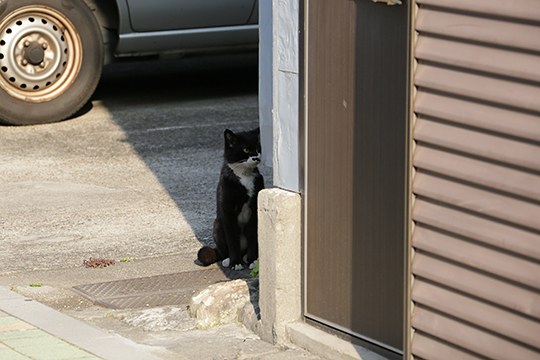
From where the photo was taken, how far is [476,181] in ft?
15.1

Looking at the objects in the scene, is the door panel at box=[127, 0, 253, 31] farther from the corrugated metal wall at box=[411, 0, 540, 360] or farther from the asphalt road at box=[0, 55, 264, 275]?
the corrugated metal wall at box=[411, 0, 540, 360]

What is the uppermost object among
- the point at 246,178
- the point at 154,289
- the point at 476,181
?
the point at 476,181

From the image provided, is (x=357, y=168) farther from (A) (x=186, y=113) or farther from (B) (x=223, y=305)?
(A) (x=186, y=113)

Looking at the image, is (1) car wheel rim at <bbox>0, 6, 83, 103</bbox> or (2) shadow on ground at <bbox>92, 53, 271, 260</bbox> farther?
(1) car wheel rim at <bbox>0, 6, 83, 103</bbox>

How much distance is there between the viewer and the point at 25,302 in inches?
265

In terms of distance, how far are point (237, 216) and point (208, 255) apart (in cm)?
27

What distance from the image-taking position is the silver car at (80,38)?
10930 mm

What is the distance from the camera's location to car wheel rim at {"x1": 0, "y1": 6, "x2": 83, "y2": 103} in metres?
10.9

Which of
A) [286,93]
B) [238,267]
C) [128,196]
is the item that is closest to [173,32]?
[128,196]

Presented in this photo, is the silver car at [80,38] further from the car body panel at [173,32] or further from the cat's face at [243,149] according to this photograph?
the cat's face at [243,149]

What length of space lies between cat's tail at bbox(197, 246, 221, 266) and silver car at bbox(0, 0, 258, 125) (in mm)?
4020

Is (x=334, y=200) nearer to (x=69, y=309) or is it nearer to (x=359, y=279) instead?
(x=359, y=279)

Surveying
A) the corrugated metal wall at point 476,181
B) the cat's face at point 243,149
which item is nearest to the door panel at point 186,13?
the cat's face at point 243,149

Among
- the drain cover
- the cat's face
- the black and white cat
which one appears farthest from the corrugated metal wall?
the cat's face
